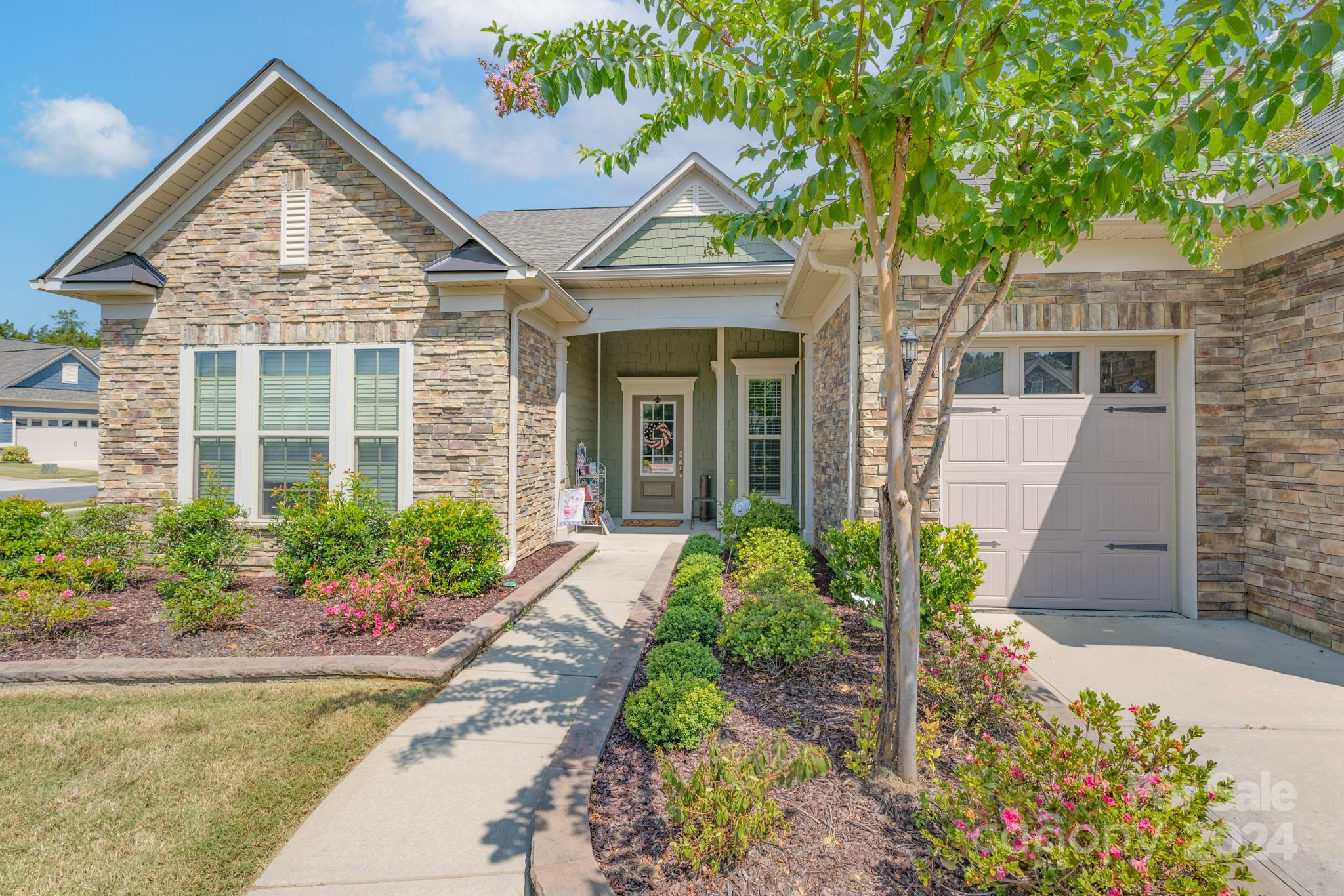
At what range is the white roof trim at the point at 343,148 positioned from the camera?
256 inches

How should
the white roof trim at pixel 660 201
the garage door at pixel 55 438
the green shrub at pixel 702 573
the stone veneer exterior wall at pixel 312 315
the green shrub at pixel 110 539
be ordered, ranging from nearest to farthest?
the green shrub at pixel 702 573 < the green shrub at pixel 110 539 < the stone veneer exterior wall at pixel 312 315 < the white roof trim at pixel 660 201 < the garage door at pixel 55 438

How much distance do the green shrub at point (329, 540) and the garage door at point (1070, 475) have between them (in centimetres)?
544

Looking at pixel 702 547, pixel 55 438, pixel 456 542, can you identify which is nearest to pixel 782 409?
pixel 702 547

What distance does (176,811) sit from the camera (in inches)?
106

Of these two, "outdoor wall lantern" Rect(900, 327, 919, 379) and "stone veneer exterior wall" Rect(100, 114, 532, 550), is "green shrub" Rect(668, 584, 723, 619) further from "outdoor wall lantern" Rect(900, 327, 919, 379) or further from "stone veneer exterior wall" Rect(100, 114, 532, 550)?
"stone veneer exterior wall" Rect(100, 114, 532, 550)

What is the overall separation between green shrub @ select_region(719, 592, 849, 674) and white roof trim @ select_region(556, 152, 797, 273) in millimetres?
6335

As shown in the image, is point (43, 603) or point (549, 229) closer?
point (43, 603)

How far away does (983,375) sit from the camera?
224 inches

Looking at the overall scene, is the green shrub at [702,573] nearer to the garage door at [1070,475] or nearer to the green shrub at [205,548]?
the garage door at [1070,475]

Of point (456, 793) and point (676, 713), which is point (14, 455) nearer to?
point (456, 793)

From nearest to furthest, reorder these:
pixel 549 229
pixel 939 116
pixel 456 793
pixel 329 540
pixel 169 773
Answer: pixel 939 116 < pixel 456 793 < pixel 169 773 < pixel 329 540 < pixel 549 229

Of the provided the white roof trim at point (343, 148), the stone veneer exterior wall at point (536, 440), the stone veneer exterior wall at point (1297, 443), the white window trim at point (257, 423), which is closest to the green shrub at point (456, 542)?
the white window trim at point (257, 423)

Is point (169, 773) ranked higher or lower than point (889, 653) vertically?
lower

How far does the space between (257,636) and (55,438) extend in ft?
115
